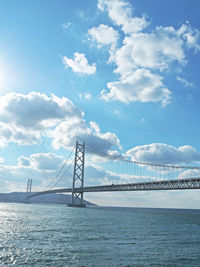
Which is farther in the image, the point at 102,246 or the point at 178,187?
the point at 178,187

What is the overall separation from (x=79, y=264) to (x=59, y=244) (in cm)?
526

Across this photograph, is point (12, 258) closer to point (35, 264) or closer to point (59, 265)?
point (35, 264)

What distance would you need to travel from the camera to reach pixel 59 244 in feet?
54.4

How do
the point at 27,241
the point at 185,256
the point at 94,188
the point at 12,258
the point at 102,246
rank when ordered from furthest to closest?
1. the point at 94,188
2. the point at 27,241
3. the point at 102,246
4. the point at 185,256
5. the point at 12,258

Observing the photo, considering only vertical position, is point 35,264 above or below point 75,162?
below

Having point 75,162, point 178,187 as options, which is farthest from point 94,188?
point 178,187

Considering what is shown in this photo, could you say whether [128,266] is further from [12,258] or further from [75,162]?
[75,162]

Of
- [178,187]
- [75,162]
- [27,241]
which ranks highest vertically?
[75,162]

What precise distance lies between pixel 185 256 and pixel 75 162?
86003 mm

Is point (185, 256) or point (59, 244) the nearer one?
point (185, 256)

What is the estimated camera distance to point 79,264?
38.5 feet

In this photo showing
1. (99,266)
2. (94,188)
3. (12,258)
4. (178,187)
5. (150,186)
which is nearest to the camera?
(99,266)

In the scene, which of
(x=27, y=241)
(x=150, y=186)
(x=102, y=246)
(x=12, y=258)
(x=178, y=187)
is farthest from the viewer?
(x=150, y=186)

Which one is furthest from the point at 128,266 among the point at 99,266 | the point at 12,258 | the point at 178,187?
the point at 178,187
